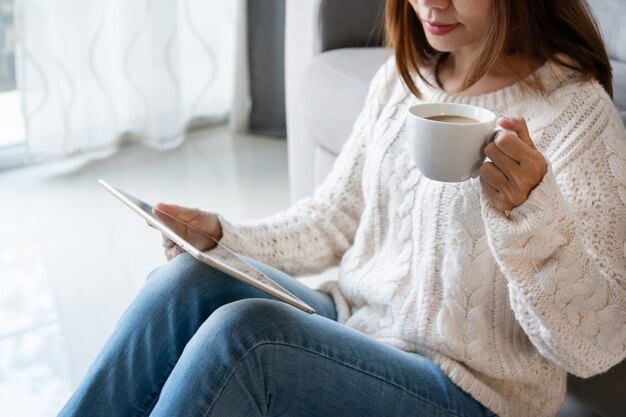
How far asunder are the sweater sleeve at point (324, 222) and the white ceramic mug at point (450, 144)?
0.34 metres

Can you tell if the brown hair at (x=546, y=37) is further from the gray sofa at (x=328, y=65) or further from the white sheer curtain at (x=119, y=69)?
the white sheer curtain at (x=119, y=69)

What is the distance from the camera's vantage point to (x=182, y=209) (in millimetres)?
1146

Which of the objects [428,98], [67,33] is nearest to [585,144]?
[428,98]

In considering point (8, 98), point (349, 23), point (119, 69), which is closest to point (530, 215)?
point (349, 23)

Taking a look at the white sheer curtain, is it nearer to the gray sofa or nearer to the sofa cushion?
the gray sofa

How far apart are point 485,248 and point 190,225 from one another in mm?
387

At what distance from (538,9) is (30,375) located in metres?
1.13

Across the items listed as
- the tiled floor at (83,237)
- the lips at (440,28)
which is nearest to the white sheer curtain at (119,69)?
the tiled floor at (83,237)

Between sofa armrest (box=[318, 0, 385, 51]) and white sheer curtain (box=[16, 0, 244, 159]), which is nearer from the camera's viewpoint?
sofa armrest (box=[318, 0, 385, 51])

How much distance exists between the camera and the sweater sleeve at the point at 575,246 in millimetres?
883

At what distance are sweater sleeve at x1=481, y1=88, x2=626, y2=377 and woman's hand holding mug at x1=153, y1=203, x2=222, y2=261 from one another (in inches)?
16.0

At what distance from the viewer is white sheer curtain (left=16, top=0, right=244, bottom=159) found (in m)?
2.50

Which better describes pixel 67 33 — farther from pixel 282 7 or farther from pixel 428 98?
pixel 428 98

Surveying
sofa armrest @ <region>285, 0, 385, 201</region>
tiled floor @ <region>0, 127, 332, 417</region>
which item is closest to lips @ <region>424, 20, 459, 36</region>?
sofa armrest @ <region>285, 0, 385, 201</region>
